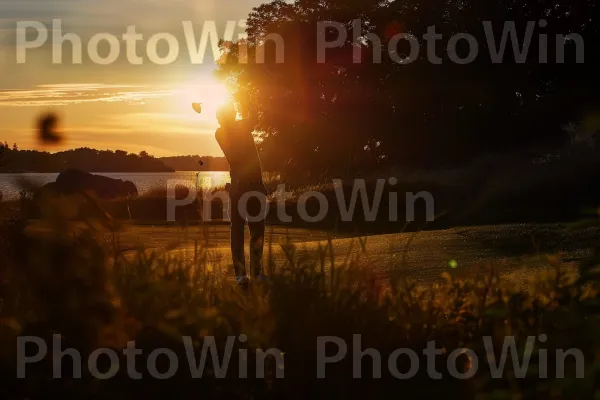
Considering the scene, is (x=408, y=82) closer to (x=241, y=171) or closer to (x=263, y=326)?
(x=241, y=171)

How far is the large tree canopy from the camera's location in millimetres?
34906

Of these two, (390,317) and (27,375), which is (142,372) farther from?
(390,317)

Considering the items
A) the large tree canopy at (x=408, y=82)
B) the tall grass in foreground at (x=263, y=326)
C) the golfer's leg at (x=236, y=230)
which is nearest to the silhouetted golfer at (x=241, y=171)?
the golfer's leg at (x=236, y=230)

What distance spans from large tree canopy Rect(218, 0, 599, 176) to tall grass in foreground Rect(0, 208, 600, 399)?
89.5ft

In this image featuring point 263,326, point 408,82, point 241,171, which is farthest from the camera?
point 408,82

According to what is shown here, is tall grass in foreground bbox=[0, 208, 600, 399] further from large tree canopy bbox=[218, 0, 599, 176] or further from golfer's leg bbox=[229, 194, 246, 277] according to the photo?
large tree canopy bbox=[218, 0, 599, 176]

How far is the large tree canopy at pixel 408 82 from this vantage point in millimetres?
34906

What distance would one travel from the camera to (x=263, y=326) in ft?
16.0

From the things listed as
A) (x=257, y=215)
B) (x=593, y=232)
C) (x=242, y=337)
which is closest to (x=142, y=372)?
(x=242, y=337)

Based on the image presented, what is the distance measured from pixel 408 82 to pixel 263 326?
36.7 meters

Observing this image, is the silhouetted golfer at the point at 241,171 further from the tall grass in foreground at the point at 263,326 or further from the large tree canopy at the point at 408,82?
the large tree canopy at the point at 408,82

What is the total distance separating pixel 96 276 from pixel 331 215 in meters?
26.0

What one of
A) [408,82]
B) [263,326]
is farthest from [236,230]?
[408,82]

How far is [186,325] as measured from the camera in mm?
4992
